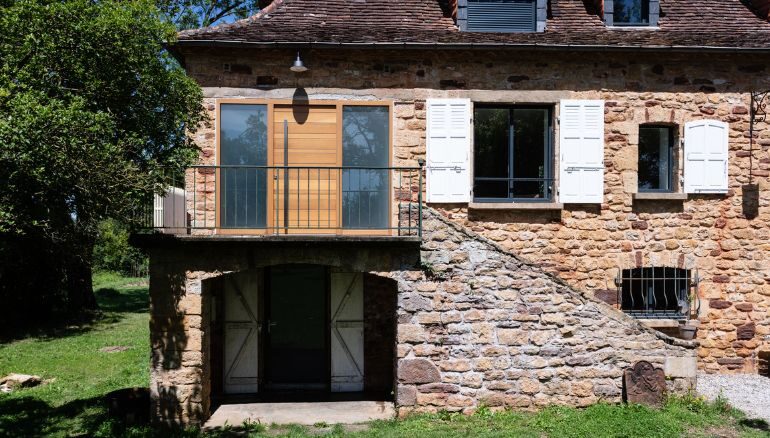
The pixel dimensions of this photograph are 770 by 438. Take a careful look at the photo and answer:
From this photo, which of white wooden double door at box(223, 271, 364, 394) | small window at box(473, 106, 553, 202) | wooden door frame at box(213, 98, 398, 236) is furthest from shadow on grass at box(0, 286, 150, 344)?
small window at box(473, 106, 553, 202)

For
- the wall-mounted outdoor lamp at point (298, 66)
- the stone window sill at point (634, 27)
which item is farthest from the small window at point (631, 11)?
the wall-mounted outdoor lamp at point (298, 66)

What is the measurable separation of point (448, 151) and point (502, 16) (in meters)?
2.52

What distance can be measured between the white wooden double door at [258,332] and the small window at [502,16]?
460cm

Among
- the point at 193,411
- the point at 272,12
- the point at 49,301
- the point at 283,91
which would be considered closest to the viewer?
the point at 193,411

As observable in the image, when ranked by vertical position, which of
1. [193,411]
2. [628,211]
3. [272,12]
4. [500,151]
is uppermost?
[272,12]

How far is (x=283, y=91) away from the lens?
9000 mm

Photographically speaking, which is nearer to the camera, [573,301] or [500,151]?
[573,301]

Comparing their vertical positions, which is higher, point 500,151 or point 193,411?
point 500,151

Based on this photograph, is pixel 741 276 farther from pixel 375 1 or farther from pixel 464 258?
pixel 375 1

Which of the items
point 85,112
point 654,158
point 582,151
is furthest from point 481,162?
point 85,112

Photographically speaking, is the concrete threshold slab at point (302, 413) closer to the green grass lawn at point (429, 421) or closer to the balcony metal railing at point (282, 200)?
the green grass lawn at point (429, 421)

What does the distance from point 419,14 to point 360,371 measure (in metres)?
6.07

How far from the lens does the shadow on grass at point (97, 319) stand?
13977mm

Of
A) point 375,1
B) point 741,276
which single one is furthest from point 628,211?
point 375,1
